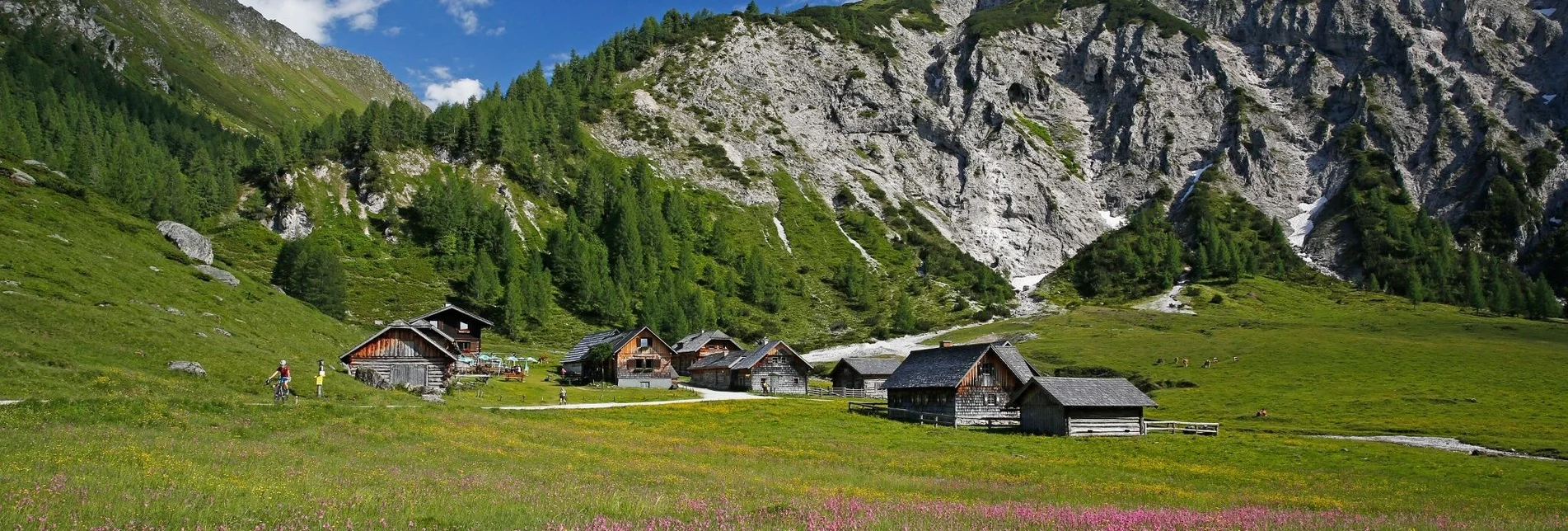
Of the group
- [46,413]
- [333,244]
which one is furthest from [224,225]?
[46,413]

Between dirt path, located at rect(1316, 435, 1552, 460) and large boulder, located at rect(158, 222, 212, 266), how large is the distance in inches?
3856

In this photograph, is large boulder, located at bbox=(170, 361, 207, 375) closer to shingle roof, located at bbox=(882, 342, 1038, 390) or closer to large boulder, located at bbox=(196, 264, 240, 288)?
large boulder, located at bbox=(196, 264, 240, 288)

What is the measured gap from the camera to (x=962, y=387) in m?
66.9

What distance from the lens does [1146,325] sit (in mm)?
134875

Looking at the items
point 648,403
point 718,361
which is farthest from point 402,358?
point 718,361

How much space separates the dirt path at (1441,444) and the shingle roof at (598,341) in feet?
226

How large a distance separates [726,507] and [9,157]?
4329 inches

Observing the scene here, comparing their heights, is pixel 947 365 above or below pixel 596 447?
→ above

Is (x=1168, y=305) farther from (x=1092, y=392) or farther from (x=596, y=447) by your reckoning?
(x=596, y=447)

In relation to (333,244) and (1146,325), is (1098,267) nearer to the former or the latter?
(1146,325)

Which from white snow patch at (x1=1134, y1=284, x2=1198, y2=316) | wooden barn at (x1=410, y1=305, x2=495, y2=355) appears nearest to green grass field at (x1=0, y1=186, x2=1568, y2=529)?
wooden barn at (x1=410, y1=305, x2=495, y2=355)

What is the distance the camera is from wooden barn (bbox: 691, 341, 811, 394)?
95.8m

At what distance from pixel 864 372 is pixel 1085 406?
143 ft

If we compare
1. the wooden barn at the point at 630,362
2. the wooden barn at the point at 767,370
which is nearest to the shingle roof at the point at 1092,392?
the wooden barn at the point at 767,370
